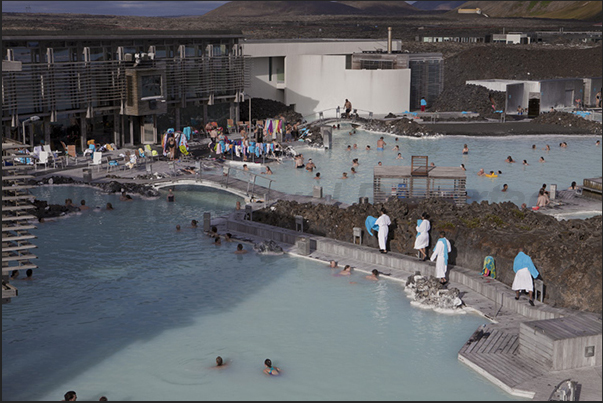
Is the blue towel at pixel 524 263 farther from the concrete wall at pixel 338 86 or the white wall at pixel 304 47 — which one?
the concrete wall at pixel 338 86

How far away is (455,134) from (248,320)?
2849cm

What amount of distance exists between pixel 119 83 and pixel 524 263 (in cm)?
2474

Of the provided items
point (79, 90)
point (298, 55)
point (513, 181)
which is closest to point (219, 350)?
point (513, 181)

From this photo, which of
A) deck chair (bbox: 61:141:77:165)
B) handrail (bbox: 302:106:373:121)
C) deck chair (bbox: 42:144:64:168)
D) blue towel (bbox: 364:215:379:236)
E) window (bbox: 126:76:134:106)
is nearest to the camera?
blue towel (bbox: 364:215:379:236)

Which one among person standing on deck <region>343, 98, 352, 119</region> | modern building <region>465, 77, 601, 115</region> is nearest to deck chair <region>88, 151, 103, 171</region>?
person standing on deck <region>343, 98, 352, 119</region>

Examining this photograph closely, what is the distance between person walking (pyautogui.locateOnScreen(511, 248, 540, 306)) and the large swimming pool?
118 centimetres

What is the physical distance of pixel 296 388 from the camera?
13828 millimetres

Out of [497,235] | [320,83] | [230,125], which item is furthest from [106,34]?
[497,235]

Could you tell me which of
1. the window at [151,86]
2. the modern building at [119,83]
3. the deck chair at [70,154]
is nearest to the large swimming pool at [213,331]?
the deck chair at [70,154]

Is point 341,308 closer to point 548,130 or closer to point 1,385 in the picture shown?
point 1,385

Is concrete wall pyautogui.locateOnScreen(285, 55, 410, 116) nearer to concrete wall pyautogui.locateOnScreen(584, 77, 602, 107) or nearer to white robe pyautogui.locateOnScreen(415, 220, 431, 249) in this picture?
concrete wall pyautogui.locateOnScreen(584, 77, 602, 107)

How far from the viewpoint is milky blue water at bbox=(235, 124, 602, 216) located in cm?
3034

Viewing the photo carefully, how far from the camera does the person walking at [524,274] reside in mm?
16766

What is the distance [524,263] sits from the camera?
1678 cm
